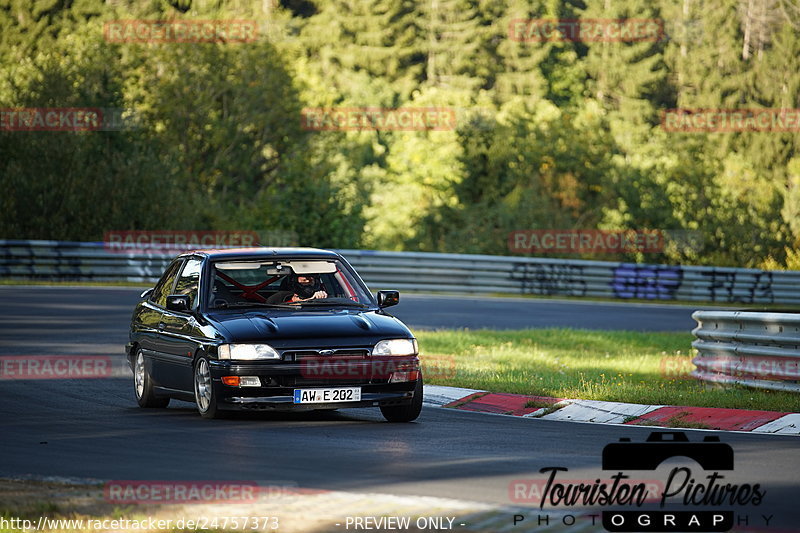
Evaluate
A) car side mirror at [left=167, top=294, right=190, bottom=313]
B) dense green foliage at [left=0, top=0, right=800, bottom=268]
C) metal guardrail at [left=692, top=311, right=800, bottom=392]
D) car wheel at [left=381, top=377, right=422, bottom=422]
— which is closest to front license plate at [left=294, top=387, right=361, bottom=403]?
car wheel at [left=381, top=377, right=422, bottom=422]

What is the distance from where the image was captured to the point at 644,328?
1014 inches

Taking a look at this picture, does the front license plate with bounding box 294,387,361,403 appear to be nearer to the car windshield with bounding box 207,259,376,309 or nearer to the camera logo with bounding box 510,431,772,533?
the car windshield with bounding box 207,259,376,309

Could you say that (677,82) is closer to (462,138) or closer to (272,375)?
(462,138)

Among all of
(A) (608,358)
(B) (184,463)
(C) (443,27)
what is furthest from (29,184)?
(C) (443,27)

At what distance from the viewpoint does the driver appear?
12523 millimetres

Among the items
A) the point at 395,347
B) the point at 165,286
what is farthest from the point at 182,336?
the point at 395,347

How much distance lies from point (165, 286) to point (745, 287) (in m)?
23.8

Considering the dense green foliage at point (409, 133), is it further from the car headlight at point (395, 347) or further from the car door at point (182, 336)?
the car headlight at point (395, 347)

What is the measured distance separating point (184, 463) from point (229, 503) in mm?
1731

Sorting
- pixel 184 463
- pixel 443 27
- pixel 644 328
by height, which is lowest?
pixel 644 328

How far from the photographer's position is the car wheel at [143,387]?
13.0 m

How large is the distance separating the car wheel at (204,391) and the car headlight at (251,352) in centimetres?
31

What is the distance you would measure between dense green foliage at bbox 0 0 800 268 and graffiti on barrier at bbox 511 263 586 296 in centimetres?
841

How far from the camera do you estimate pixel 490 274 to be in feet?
110
